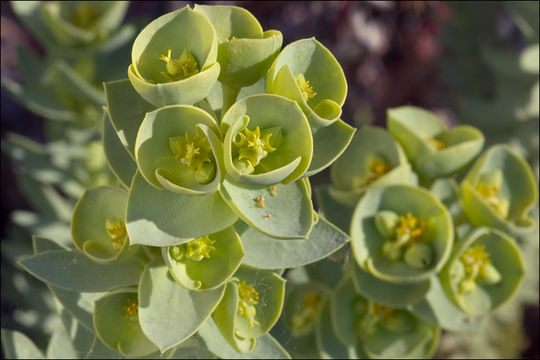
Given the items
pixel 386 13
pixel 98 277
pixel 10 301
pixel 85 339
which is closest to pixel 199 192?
pixel 98 277

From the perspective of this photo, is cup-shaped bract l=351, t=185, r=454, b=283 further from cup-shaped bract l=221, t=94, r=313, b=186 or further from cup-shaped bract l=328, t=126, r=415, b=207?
cup-shaped bract l=221, t=94, r=313, b=186

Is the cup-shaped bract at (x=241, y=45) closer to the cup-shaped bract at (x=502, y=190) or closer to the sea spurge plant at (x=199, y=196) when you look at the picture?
the sea spurge plant at (x=199, y=196)

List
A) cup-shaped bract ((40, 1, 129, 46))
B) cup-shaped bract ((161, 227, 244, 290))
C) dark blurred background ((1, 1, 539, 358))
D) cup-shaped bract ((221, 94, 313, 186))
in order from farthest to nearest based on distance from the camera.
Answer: dark blurred background ((1, 1, 539, 358)), cup-shaped bract ((40, 1, 129, 46)), cup-shaped bract ((161, 227, 244, 290)), cup-shaped bract ((221, 94, 313, 186))

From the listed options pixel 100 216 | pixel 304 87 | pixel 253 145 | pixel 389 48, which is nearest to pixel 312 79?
pixel 304 87

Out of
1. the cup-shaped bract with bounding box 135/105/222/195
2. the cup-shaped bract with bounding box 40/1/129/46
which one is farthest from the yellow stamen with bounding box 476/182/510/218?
the cup-shaped bract with bounding box 40/1/129/46

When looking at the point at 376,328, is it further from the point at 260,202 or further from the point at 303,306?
the point at 260,202

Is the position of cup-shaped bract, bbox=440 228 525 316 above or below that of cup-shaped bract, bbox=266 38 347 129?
below
